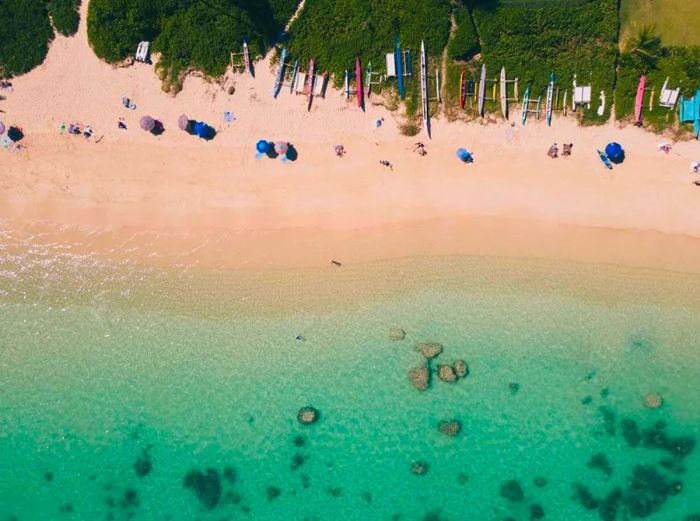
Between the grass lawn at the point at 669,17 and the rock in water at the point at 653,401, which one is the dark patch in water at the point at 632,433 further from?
the grass lawn at the point at 669,17

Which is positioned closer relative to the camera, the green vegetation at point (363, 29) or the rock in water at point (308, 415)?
the green vegetation at point (363, 29)

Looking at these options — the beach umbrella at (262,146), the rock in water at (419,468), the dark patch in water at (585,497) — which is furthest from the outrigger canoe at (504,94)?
the dark patch in water at (585,497)

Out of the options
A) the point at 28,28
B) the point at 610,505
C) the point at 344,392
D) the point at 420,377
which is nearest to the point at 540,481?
the point at 610,505

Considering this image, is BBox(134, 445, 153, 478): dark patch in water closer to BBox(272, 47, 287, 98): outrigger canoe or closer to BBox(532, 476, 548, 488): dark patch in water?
BBox(272, 47, 287, 98): outrigger canoe

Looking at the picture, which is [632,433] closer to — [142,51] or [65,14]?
[142,51]

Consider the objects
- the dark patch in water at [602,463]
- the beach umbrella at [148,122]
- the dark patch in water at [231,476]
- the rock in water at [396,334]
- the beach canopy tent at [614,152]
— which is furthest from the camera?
the dark patch in water at [231,476]

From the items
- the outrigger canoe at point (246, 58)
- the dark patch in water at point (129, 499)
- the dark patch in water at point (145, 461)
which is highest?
the outrigger canoe at point (246, 58)

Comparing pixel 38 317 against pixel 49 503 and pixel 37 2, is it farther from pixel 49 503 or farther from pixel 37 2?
pixel 37 2
